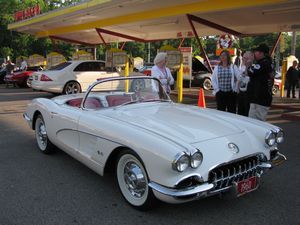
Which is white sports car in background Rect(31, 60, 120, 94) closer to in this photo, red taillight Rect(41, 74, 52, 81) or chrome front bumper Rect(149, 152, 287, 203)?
red taillight Rect(41, 74, 52, 81)

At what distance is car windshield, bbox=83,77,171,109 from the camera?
4.87 meters

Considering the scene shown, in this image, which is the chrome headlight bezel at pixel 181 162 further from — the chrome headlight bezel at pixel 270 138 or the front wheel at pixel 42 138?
the front wheel at pixel 42 138

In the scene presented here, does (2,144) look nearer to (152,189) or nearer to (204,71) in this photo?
(152,189)

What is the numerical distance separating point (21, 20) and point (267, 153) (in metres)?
22.2

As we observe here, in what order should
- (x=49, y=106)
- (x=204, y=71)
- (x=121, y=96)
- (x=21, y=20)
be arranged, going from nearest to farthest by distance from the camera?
(x=121, y=96), (x=49, y=106), (x=204, y=71), (x=21, y=20)

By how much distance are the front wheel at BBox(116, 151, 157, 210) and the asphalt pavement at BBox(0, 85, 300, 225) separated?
0.11 m

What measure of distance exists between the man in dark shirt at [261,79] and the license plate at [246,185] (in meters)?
2.24

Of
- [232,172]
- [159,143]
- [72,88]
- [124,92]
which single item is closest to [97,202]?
[159,143]

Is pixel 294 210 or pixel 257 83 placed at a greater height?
pixel 257 83

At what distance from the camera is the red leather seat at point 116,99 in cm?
484

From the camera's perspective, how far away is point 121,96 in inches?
196

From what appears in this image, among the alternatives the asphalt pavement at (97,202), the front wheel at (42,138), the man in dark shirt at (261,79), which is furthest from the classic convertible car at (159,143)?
the man in dark shirt at (261,79)

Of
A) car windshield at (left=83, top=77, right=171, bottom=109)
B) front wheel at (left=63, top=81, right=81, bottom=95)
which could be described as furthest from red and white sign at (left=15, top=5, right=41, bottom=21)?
car windshield at (left=83, top=77, right=171, bottom=109)

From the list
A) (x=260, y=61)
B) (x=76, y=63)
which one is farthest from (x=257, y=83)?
(x=76, y=63)
